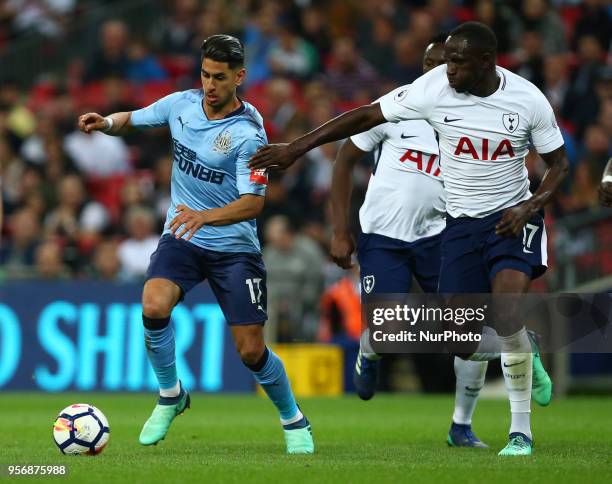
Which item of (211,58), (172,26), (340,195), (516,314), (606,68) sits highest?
(172,26)

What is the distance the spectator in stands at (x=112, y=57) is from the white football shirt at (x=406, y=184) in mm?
11324

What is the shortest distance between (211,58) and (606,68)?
10577mm

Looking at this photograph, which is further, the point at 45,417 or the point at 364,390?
the point at 45,417

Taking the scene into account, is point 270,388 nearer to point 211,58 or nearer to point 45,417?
point 211,58

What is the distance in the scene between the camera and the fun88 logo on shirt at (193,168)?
820 cm

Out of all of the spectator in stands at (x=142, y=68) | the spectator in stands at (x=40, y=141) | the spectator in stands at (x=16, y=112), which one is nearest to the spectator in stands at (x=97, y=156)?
the spectator in stands at (x=40, y=141)

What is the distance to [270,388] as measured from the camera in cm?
822

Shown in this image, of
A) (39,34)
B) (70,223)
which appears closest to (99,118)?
(70,223)

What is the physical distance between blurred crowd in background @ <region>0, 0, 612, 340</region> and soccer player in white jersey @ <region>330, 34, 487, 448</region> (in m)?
6.26

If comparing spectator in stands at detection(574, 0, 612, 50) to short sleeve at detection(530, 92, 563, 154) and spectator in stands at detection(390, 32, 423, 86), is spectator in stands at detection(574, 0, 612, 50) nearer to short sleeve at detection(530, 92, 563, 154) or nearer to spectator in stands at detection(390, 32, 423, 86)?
spectator in stands at detection(390, 32, 423, 86)

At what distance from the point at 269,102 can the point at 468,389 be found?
9.80m

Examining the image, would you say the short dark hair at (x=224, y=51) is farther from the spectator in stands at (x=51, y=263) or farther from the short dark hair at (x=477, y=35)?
the spectator in stands at (x=51, y=263)

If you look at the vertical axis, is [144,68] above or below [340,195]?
above

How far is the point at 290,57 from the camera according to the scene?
19.4 meters
